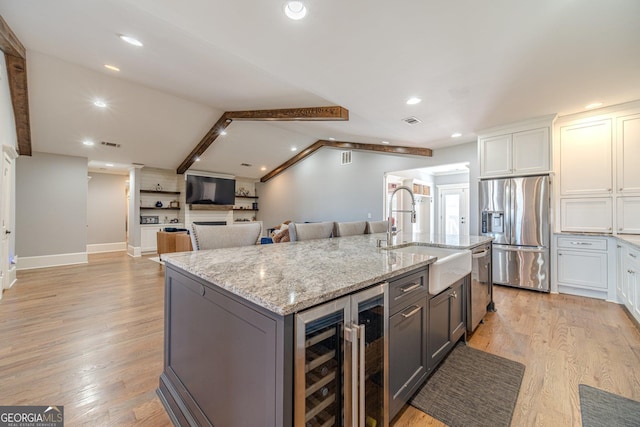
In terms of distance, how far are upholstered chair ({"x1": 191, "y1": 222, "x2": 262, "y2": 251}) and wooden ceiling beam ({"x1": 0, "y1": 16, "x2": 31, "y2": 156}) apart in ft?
10.9

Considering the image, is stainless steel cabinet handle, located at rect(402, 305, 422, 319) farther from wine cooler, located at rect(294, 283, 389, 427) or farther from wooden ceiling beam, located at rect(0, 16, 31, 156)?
wooden ceiling beam, located at rect(0, 16, 31, 156)

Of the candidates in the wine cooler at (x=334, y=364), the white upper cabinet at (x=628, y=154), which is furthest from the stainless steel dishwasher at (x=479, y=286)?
the white upper cabinet at (x=628, y=154)

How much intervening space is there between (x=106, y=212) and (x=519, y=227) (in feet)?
34.9

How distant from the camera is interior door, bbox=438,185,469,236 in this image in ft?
23.8

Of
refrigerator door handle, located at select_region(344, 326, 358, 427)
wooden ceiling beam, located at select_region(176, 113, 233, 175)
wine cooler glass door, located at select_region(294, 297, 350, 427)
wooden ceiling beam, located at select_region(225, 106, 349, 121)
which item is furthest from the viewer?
wooden ceiling beam, located at select_region(176, 113, 233, 175)

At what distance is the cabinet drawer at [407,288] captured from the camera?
1.28m

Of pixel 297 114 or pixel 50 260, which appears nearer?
pixel 297 114

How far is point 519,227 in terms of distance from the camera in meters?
3.81

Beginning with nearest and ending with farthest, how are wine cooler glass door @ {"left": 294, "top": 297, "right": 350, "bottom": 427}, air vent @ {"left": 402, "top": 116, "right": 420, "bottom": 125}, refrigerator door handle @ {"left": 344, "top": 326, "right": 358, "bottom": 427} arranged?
wine cooler glass door @ {"left": 294, "top": 297, "right": 350, "bottom": 427}
refrigerator door handle @ {"left": 344, "top": 326, "right": 358, "bottom": 427}
air vent @ {"left": 402, "top": 116, "right": 420, "bottom": 125}

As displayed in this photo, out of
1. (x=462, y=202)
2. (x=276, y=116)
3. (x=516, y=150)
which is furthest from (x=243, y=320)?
(x=462, y=202)

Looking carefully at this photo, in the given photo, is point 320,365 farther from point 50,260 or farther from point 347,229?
point 50,260

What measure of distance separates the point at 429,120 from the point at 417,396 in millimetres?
3525

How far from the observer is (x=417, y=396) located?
1.62 m

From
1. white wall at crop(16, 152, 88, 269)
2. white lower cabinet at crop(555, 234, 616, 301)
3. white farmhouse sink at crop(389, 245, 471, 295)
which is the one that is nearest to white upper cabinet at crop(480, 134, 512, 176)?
white lower cabinet at crop(555, 234, 616, 301)
